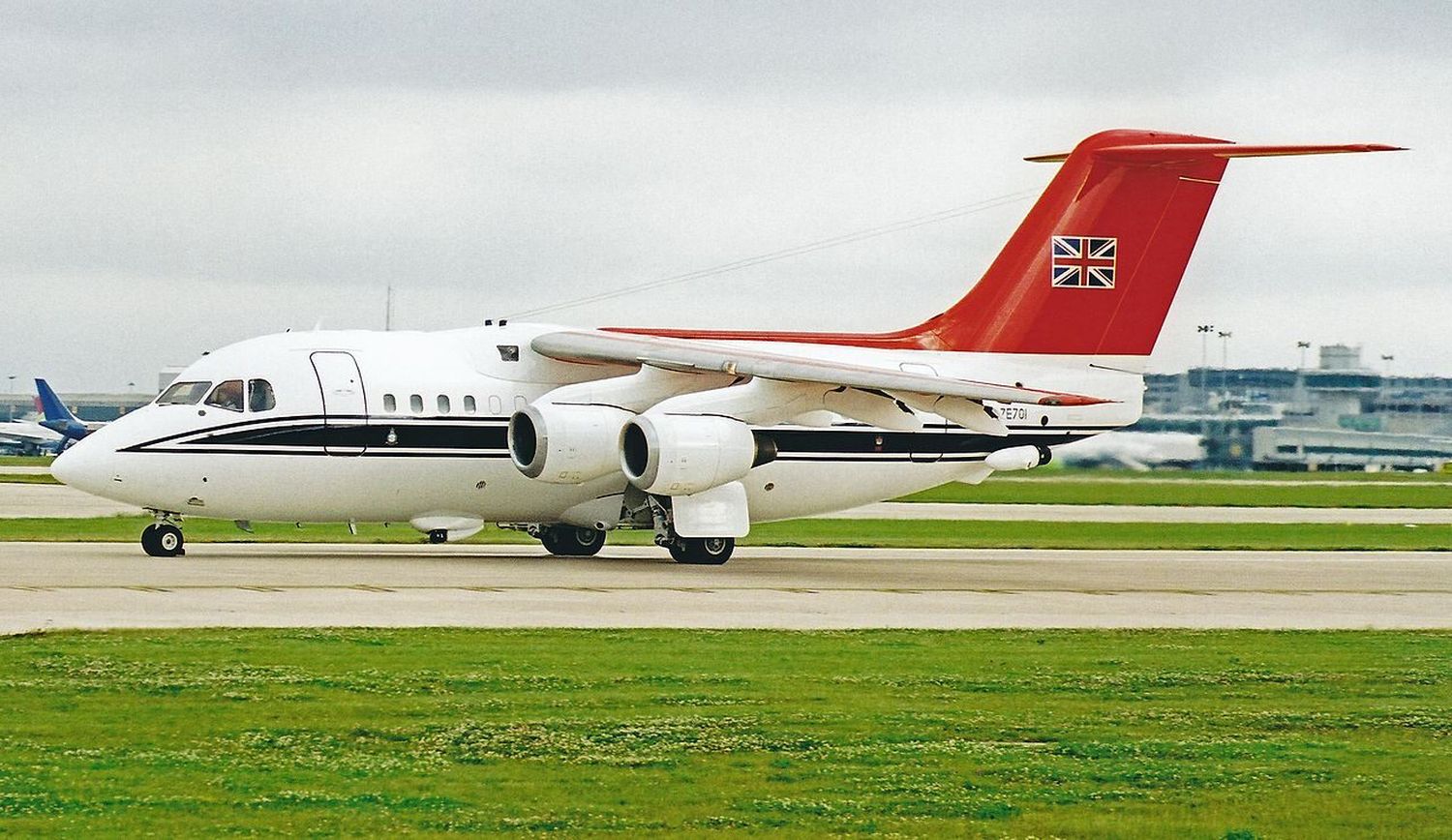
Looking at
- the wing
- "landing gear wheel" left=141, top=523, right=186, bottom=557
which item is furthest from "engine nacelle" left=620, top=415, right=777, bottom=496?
"landing gear wheel" left=141, top=523, right=186, bottom=557

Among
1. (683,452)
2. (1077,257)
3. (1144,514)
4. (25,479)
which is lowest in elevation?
(1144,514)

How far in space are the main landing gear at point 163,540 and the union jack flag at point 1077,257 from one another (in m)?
14.7

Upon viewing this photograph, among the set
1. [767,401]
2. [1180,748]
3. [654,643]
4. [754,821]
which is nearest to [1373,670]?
[1180,748]

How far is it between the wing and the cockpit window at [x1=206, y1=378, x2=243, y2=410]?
4699mm

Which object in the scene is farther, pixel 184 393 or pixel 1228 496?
pixel 1228 496

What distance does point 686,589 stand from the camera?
24547 mm

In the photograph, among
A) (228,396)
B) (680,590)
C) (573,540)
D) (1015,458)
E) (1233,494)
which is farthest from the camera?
(1233,494)

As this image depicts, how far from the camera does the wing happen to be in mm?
28234

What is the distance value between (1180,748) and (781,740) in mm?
2585

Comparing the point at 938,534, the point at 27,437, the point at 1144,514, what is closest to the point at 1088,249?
the point at 938,534

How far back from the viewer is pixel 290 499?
28312mm

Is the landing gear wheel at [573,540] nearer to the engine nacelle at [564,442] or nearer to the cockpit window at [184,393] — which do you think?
the engine nacelle at [564,442]

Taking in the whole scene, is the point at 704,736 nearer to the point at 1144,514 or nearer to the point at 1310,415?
the point at 1310,415

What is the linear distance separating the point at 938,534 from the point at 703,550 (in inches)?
452
